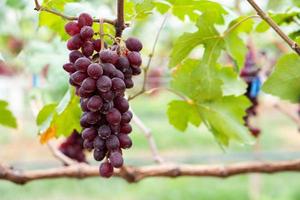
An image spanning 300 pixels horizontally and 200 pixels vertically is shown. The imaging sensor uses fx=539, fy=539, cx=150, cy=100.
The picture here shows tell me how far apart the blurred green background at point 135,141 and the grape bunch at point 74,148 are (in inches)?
5.1

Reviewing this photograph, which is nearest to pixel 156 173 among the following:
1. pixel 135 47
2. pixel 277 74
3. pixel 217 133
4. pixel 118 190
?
pixel 217 133

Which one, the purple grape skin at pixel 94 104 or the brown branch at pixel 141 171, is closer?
the purple grape skin at pixel 94 104

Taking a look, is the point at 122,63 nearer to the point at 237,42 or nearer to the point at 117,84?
the point at 117,84

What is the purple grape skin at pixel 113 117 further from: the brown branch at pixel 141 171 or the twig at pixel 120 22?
the brown branch at pixel 141 171

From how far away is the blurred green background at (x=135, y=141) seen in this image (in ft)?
4.16

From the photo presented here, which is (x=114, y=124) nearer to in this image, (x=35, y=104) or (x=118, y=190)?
(x=35, y=104)

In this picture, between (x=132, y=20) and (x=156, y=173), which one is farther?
(x=156, y=173)

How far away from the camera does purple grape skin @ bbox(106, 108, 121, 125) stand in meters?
0.64

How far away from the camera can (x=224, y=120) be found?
1.01 m

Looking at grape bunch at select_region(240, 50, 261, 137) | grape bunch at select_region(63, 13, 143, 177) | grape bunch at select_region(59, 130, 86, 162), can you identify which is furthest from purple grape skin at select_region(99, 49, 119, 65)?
grape bunch at select_region(240, 50, 261, 137)

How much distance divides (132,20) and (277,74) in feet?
0.79

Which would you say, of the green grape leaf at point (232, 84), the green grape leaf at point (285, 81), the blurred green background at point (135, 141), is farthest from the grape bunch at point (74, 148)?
the green grape leaf at point (285, 81)

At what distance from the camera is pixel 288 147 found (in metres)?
5.66

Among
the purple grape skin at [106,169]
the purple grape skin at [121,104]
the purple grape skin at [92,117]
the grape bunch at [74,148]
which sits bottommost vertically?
the grape bunch at [74,148]
